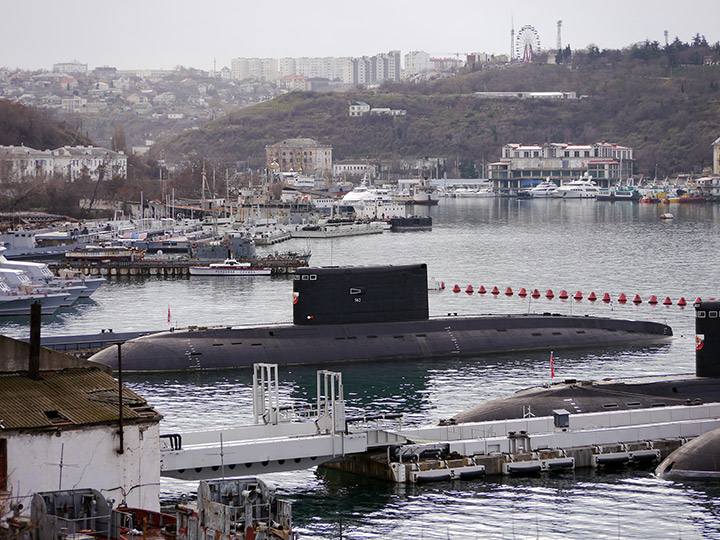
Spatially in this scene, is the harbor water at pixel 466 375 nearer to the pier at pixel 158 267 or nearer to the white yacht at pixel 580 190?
the pier at pixel 158 267

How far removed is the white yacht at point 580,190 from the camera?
19462cm

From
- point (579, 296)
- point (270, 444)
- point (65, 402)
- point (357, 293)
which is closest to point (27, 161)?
point (579, 296)

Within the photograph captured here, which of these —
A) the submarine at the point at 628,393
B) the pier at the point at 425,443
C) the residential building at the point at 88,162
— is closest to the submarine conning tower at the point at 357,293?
the submarine at the point at 628,393

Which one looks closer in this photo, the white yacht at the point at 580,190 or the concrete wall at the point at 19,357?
the concrete wall at the point at 19,357

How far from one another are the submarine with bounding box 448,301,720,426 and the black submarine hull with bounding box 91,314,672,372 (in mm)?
10119

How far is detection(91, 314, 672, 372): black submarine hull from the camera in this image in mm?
39656

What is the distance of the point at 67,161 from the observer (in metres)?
142

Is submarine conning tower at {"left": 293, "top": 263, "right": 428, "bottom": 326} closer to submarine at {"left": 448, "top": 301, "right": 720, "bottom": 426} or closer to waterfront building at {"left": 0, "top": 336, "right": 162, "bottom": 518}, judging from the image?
submarine at {"left": 448, "top": 301, "right": 720, "bottom": 426}

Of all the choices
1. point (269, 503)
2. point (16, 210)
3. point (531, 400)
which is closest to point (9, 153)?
point (16, 210)

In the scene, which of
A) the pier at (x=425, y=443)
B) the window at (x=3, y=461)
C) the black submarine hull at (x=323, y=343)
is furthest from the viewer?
the black submarine hull at (x=323, y=343)

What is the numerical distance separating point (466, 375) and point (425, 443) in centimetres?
1283

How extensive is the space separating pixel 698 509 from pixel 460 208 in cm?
14866

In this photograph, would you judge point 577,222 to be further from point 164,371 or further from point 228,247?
point 164,371

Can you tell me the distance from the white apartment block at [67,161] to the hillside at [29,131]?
5.09 meters
